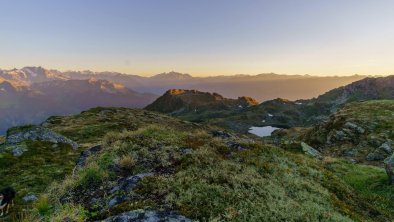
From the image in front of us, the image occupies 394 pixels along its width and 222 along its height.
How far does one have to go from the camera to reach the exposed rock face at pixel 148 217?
10766mm

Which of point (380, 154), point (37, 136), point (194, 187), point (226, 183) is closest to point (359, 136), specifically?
point (380, 154)

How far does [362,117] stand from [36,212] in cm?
6248

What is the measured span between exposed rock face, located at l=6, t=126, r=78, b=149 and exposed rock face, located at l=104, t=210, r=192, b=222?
4005 centimetres

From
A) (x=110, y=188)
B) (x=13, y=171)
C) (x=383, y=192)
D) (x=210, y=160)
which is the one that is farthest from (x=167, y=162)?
(x=13, y=171)

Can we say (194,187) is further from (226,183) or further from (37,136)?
(37,136)

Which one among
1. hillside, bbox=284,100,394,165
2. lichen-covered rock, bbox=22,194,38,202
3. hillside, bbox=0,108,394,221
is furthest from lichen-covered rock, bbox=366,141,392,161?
lichen-covered rock, bbox=22,194,38,202

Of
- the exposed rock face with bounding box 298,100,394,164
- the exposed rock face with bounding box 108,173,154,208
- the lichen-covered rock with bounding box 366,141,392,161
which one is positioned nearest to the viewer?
the exposed rock face with bounding box 108,173,154,208

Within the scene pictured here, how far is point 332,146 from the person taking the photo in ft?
179

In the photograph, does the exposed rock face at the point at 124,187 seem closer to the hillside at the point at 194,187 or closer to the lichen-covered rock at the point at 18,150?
the hillside at the point at 194,187

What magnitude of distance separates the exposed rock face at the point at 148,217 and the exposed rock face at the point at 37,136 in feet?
131

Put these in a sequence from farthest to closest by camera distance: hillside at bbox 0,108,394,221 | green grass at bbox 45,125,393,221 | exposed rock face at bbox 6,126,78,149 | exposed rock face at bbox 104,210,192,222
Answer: exposed rock face at bbox 6,126,78,149, green grass at bbox 45,125,393,221, hillside at bbox 0,108,394,221, exposed rock face at bbox 104,210,192,222

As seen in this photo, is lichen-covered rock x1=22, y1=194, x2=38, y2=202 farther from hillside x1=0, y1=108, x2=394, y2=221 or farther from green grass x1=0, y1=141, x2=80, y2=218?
hillside x1=0, y1=108, x2=394, y2=221

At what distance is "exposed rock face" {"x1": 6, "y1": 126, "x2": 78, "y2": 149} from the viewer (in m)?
49.0

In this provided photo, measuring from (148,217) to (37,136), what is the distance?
46033 millimetres
